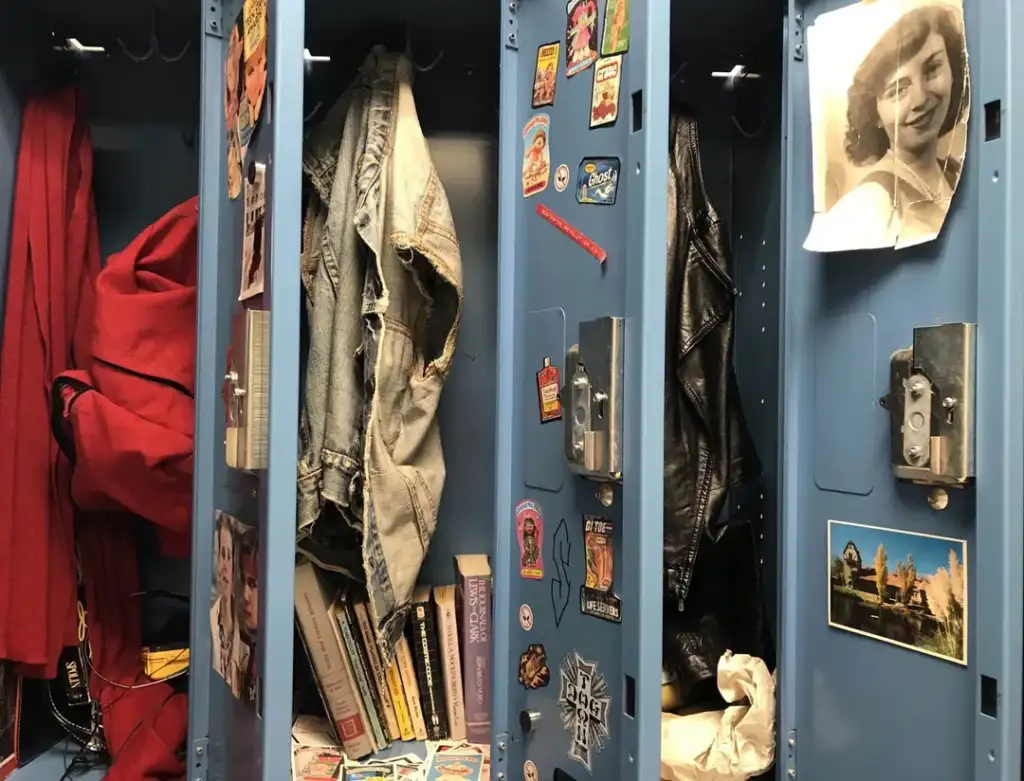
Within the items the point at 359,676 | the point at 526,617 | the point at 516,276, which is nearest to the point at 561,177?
the point at 516,276

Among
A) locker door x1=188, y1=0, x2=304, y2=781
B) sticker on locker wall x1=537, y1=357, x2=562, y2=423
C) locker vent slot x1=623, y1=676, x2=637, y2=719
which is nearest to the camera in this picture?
locker door x1=188, y1=0, x2=304, y2=781

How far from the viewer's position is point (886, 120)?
3.56 feet

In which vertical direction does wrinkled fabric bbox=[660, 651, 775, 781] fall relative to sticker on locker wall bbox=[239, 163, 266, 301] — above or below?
below

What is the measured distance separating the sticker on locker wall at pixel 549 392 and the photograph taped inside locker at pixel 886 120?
43 cm

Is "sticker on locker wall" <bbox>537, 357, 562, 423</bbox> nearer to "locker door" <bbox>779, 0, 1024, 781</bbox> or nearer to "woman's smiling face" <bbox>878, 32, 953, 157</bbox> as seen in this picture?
"locker door" <bbox>779, 0, 1024, 781</bbox>

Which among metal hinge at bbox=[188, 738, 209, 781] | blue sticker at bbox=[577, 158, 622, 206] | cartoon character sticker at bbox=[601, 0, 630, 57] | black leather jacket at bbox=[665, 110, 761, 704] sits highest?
cartoon character sticker at bbox=[601, 0, 630, 57]

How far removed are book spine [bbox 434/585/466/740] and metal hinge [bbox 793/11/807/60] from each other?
3.78ft

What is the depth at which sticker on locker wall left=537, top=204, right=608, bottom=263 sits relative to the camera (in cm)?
109

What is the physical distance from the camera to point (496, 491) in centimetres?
131

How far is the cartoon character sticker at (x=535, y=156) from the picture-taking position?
4.08ft

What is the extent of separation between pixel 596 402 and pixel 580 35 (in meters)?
0.57

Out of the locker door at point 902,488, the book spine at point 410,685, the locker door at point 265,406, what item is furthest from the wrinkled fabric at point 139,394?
the locker door at point 902,488

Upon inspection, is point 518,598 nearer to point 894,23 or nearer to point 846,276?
point 846,276

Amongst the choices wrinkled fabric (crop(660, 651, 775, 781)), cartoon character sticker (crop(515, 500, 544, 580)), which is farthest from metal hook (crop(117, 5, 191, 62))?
wrinkled fabric (crop(660, 651, 775, 781))
